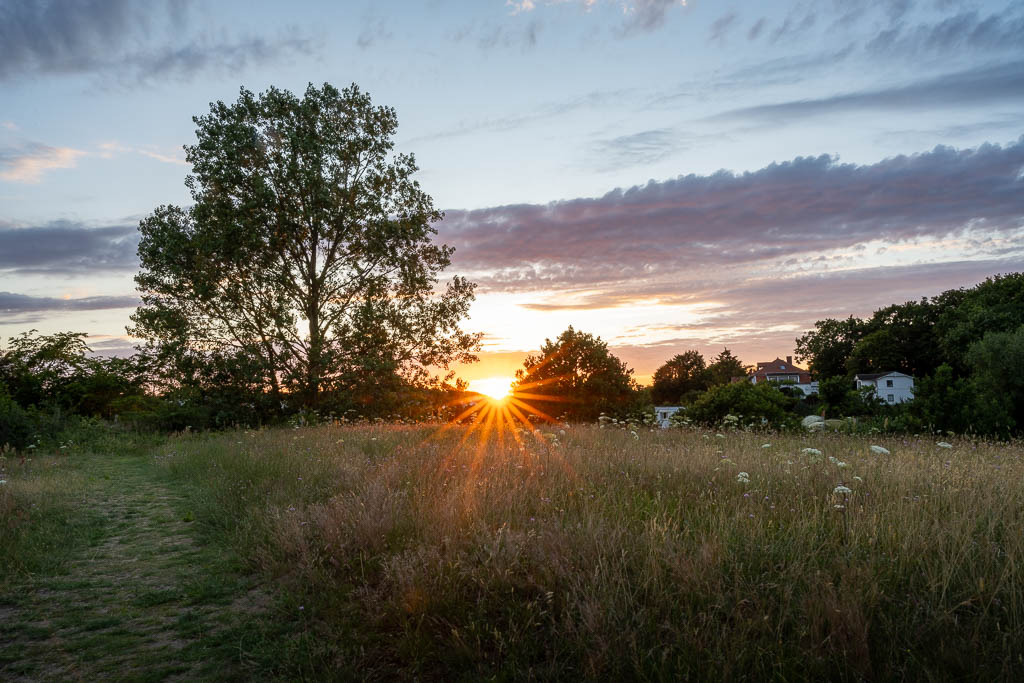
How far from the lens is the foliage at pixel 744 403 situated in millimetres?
20484

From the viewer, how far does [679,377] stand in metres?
93.8

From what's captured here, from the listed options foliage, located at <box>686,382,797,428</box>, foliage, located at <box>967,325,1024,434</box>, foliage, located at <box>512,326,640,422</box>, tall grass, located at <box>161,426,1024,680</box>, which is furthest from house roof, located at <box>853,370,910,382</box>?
tall grass, located at <box>161,426,1024,680</box>

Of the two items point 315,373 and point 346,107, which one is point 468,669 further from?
point 346,107

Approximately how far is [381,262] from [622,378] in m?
23.5

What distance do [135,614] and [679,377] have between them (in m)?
94.0

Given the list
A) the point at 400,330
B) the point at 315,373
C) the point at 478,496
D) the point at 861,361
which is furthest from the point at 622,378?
the point at 861,361

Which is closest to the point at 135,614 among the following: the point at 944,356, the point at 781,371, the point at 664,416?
the point at 664,416

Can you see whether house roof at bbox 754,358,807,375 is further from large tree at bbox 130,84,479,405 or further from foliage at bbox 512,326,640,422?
large tree at bbox 130,84,479,405

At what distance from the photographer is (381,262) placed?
81.2ft

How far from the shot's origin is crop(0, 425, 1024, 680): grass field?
337cm

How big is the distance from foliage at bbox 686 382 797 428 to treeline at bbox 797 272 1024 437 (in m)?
3.31

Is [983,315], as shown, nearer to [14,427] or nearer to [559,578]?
[559,578]

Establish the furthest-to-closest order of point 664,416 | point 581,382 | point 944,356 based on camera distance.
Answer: point 944,356
point 664,416
point 581,382

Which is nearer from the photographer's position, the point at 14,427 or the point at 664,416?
the point at 14,427
